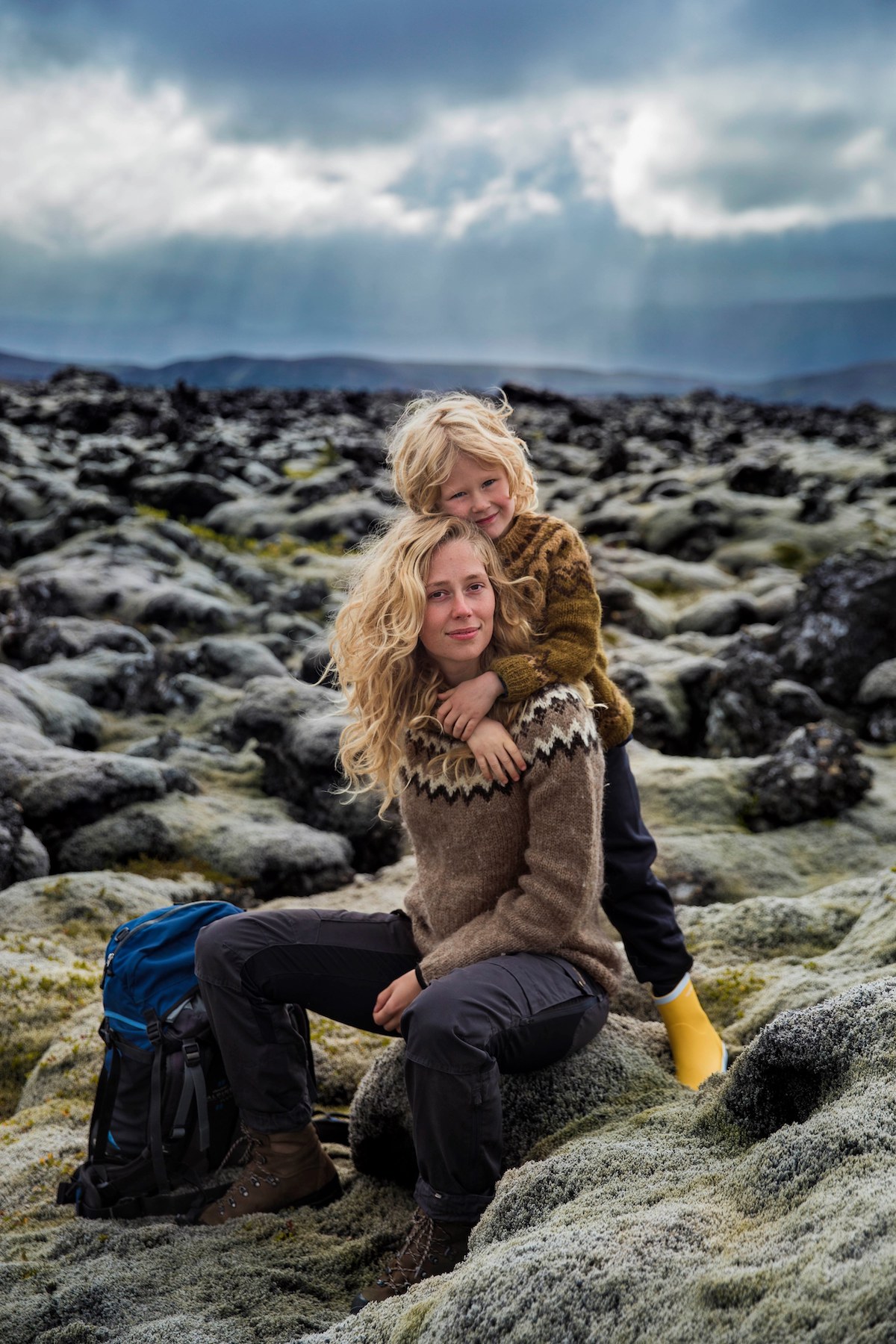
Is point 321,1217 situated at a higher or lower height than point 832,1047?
lower

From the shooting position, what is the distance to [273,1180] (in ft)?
17.4

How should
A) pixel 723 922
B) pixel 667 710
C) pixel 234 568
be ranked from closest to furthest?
pixel 723 922
pixel 667 710
pixel 234 568

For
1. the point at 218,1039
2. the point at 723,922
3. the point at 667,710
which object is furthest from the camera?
the point at 667,710

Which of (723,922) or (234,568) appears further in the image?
(234,568)

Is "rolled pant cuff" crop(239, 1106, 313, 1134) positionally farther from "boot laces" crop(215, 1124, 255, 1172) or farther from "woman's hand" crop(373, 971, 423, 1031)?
"woman's hand" crop(373, 971, 423, 1031)

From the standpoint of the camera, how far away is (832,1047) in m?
3.85

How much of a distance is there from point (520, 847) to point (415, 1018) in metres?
1.10

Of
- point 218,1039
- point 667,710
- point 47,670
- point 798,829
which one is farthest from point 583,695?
point 47,670

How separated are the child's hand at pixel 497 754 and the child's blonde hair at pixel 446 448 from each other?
138 centimetres

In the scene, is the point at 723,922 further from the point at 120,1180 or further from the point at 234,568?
the point at 234,568

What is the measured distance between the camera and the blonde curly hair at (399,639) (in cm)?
533

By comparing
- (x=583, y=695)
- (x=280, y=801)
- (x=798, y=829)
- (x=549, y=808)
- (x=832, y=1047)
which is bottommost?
(x=280, y=801)

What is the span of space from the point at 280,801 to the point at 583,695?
776 cm

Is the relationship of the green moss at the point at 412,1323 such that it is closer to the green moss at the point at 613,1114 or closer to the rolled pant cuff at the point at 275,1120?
the green moss at the point at 613,1114
